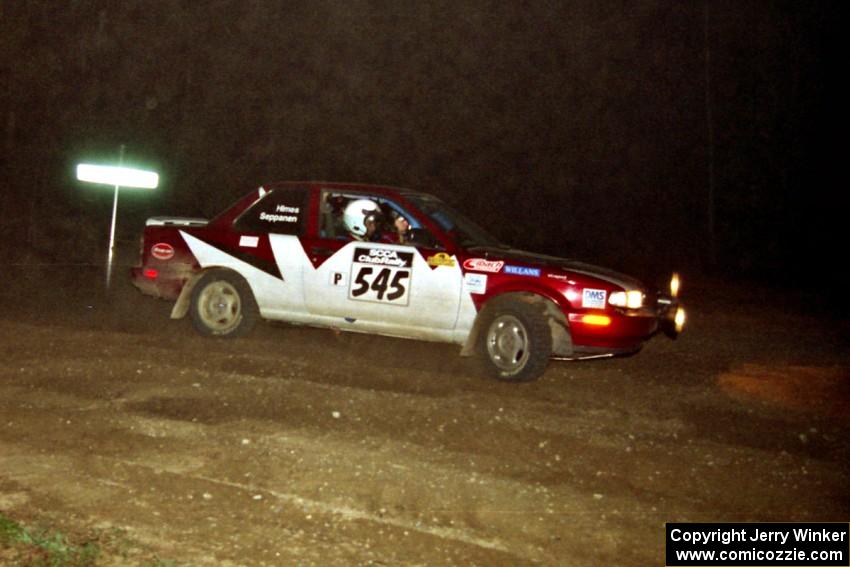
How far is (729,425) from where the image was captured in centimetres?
769

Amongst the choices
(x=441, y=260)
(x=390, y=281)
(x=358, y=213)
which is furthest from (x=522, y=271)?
(x=358, y=213)

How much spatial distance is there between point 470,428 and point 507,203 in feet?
131

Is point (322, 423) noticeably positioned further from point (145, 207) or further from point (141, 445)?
point (145, 207)

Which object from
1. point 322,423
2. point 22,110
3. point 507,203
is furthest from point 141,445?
point 507,203

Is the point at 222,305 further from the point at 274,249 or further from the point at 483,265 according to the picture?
the point at 483,265

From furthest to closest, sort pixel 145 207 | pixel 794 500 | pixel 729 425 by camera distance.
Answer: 1. pixel 145 207
2. pixel 729 425
3. pixel 794 500

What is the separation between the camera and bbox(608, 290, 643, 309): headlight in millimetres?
8570

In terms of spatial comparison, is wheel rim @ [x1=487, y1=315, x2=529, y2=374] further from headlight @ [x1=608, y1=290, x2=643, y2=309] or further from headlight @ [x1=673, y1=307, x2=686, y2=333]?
headlight @ [x1=673, y1=307, x2=686, y2=333]

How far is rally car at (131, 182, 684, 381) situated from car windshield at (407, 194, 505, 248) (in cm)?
2

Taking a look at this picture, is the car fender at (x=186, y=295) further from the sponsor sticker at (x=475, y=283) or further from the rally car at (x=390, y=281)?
the sponsor sticker at (x=475, y=283)

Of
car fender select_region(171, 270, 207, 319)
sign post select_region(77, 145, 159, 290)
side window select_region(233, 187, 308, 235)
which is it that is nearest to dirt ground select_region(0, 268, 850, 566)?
car fender select_region(171, 270, 207, 319)

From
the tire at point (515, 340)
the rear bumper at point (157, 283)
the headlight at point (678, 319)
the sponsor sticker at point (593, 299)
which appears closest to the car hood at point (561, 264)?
the sponsor sticker at point (593, 299)

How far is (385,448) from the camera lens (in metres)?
6.45

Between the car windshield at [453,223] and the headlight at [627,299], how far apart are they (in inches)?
55.7
